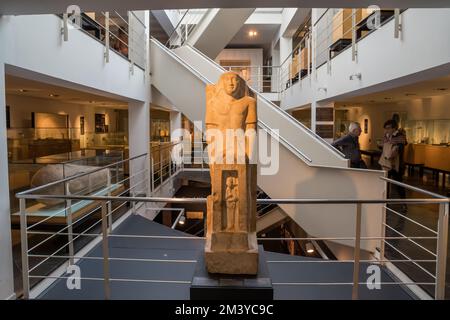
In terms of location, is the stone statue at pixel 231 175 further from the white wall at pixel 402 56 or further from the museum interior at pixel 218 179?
the white wall at pixel 402 56

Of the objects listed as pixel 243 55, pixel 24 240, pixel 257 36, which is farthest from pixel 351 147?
pixel 243 55

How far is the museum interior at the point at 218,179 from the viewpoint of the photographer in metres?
1.39

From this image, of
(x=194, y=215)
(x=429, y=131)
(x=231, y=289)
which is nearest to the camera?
(x=231, y=289)

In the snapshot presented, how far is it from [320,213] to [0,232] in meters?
1.81

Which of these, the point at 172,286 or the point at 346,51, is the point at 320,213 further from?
the point at 346,51

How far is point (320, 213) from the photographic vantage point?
242 centimetres

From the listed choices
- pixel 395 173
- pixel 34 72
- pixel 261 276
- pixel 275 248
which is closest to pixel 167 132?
pixel 275 248

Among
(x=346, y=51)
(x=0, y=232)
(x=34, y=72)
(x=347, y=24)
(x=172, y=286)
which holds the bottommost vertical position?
(x=172, y=286)

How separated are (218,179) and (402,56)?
Result: 51.0 inches

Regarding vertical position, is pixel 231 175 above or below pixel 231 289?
above

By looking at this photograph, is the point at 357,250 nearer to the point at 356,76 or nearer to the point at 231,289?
the point at 231,289

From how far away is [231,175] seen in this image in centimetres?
140

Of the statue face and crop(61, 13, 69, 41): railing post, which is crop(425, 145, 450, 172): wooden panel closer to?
the statue face

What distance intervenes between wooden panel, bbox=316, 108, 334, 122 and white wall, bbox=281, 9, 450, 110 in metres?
0.76
